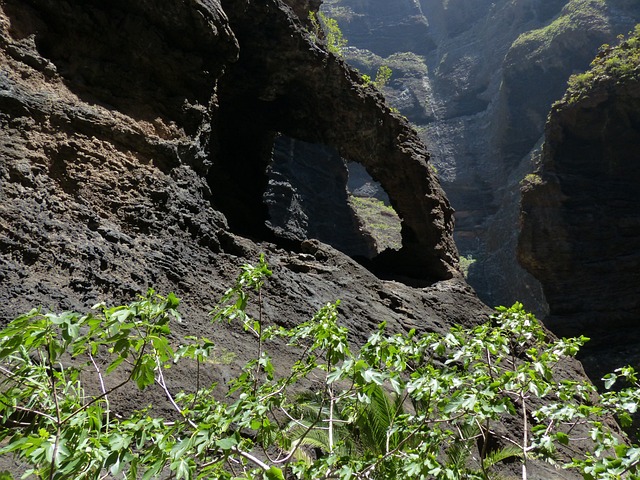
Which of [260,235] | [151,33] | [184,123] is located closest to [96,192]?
[184,123]

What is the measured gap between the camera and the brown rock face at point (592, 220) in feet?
57.2

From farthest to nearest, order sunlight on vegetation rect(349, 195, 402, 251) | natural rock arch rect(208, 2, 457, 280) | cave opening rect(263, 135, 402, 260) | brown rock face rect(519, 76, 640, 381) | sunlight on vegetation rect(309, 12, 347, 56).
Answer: sunlight on vegetation rect(349, 195, 402, 251), cave opening rect(263, 135, 402, 260), brown rock face rect(519, 76, 640, 381), sunlight on vegetation rect(309, 12, 347, 56), natural rock arch rect(208, 2, 457, 280)

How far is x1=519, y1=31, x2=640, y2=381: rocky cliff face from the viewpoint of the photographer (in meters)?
17.5

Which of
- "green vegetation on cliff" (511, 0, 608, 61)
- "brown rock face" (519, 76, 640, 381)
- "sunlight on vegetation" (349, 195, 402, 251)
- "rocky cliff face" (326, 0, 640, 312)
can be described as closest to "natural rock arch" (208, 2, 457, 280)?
"brown rock face" (519, 76, 640, 381)

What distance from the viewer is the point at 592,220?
Result: 1864 cm

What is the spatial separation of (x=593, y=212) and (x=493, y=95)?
26.3m

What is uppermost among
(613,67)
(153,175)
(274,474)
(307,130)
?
(613,67)

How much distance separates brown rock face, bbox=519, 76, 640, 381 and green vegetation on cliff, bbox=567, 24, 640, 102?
25cm

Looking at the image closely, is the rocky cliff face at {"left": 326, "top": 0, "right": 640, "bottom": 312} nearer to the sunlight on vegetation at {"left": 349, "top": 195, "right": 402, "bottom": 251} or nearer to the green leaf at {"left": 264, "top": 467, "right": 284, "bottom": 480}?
the sunlight on vegetation at {"left": 349, "top": 195, "right": 402, "bottom": 251}

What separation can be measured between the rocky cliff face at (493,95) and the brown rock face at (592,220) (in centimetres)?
659

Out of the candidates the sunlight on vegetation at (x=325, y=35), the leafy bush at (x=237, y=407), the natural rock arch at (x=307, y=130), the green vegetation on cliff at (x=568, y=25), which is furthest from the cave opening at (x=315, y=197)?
the green vegetation on cliff at (x=568, y=25)

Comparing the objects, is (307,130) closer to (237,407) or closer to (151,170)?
(151,170)

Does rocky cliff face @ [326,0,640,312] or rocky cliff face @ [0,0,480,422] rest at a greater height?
rocky cliff face @ [326,0,640,312]

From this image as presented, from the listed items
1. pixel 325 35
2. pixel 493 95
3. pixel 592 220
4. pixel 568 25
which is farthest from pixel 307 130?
pixel 493 95
